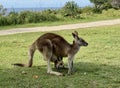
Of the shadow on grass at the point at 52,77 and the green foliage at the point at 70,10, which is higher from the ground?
the shadow on grass at the point at 52,77

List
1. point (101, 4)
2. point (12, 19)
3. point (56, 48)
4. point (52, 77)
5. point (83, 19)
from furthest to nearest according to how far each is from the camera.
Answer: point (101, 4) < point (83, 19) < point (12, 19) < point (56, 48) < point (52, 77)

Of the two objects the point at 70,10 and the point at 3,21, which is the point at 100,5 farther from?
the point at 3,21

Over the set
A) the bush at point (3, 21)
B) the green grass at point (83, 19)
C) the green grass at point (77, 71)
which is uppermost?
the green grass at point (77, 71)

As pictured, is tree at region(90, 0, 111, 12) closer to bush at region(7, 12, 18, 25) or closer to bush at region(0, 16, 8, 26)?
bush at region(7, 12, 18, 25)

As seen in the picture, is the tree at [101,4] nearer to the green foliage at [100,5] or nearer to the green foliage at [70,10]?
the green foliage at [100,5]

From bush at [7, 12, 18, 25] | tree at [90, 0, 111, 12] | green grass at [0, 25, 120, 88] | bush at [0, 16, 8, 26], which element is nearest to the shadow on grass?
green grass at [0, 25, 120, 88]

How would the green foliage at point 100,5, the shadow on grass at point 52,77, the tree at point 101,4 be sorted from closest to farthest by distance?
the shadow on grass at point 52,77
the green foliage at point 100,5
the tree at point 101,4

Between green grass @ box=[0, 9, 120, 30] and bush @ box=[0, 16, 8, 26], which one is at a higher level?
bush @ box=[0, 16, 8, 26]

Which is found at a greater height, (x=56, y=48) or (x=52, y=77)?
(x=56, y=48)

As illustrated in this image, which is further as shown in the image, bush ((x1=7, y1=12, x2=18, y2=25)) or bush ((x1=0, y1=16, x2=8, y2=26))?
bush ((x1=7, y1=12, x2=18, y2=25))

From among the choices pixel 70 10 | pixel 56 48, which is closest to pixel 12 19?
pixel 70 10

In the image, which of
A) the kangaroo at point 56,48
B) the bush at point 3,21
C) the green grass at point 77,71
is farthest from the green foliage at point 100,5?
the kangaroo at point 56,48

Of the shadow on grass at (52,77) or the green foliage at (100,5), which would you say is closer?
the shadow on grass at (52,77)

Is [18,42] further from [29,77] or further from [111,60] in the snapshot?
[29,77]
